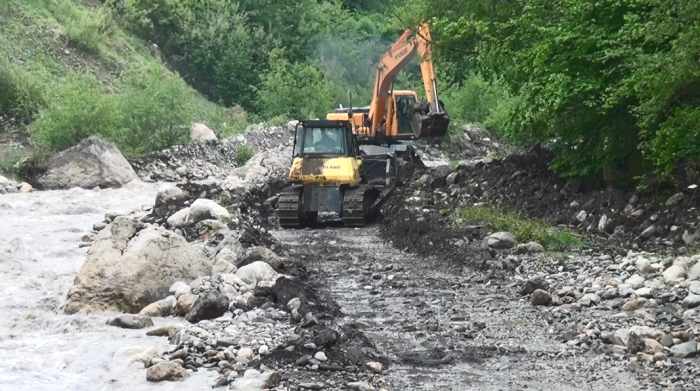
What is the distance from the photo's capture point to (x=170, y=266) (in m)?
10.6

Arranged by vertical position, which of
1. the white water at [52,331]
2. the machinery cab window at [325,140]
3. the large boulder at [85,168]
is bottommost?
the white water at [52,331]

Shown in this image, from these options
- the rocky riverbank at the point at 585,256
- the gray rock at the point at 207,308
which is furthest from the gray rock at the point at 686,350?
the gray rock at the point at 207,308

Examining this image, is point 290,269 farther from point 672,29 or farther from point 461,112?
point 461,112

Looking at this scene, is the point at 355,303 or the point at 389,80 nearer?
the point at 355,303

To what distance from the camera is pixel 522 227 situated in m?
13.6

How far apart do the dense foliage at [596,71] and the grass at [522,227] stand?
120 centimetres

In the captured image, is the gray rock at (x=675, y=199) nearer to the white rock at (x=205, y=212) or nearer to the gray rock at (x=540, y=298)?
the gray rock at (x=540, y=298)

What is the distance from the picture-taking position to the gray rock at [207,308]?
9.38 metres

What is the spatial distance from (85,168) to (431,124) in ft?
30.3

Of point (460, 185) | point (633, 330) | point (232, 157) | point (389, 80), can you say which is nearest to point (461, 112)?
point (232, 157)

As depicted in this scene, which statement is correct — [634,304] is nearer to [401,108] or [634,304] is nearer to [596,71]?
[596,71]

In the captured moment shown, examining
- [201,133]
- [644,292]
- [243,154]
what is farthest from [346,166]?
[201,133]

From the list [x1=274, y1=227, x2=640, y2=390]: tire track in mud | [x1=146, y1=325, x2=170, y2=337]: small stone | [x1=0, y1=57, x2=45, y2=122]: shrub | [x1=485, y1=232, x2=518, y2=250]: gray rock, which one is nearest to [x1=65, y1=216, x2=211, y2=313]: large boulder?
[x1=146, y1=325, x2=170, y2=337]: small stone

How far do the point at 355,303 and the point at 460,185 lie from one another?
828 centimetres
